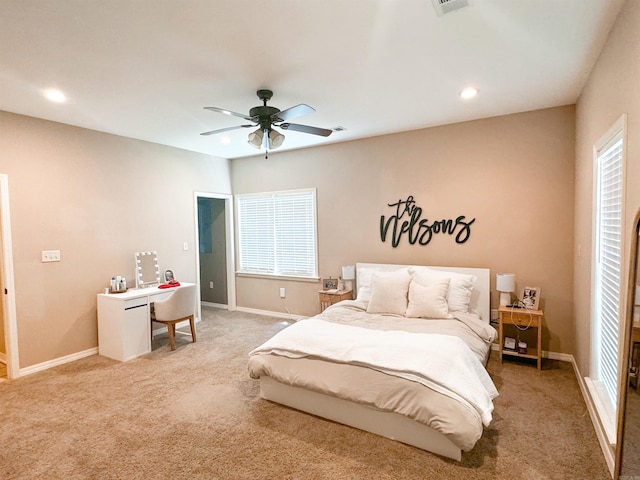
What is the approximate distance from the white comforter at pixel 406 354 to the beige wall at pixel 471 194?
1.76 m

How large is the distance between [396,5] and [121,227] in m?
4.23

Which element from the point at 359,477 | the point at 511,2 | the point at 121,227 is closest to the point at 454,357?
the point at 359,477

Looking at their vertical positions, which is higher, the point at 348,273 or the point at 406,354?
the point at 348,273

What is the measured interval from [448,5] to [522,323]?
10.1ft

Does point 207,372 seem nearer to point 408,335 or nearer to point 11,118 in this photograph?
point 408,335

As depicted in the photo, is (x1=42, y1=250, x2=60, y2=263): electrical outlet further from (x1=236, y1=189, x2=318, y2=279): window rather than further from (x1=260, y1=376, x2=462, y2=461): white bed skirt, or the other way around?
(x1=260, y1=376, x2=462, y2=461): white bed skirt

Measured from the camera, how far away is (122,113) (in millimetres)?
3633

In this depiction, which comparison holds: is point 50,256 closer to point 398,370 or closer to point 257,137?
point 257,137

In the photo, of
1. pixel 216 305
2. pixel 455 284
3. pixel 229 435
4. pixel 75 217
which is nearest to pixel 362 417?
pixel 229 435

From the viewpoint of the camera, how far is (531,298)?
3631mm

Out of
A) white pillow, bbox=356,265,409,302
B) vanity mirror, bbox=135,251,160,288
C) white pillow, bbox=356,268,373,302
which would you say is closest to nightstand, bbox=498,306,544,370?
white pillow, bbox=356,265,409,302

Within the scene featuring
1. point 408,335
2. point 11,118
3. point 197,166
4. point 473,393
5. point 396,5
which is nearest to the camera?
point 396,5

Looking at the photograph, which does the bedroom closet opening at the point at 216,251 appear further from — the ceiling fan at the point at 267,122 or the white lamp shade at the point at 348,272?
the ceiling fan at the point at 267,122

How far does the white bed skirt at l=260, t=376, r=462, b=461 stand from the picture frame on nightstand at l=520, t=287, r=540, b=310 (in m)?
2.10
